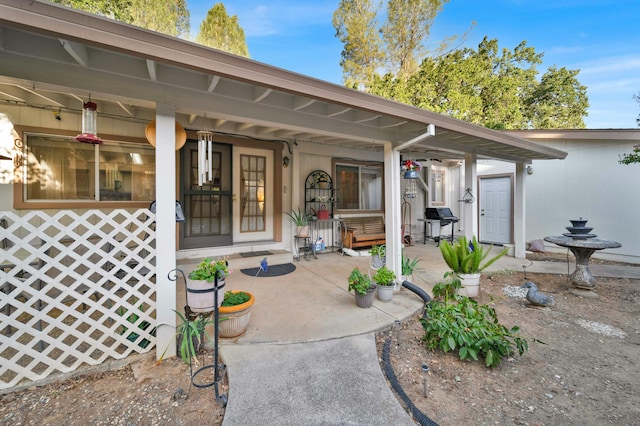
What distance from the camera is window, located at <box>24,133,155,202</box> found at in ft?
11.3

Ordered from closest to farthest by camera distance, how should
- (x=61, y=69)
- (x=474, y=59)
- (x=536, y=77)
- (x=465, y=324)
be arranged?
(x=61, y=69) < (x=465, y=324) < (x=474, y=59) < (x=536, y=77)

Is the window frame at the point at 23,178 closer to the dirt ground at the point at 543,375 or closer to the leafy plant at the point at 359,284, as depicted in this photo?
the leafy plant at the point at 359,284

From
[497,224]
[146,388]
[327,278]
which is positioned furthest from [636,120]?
[146,388]

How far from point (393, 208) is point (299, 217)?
7.65 feet

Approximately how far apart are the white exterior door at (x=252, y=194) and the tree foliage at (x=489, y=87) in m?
8.42

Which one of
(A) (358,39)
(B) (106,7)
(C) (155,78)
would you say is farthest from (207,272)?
(A) (358,39)

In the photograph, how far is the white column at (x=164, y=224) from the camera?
2.16 metres

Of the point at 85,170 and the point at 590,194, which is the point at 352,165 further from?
A: the point at 590,194

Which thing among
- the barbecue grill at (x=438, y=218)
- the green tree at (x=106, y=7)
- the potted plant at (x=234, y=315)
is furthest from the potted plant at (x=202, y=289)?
the green tree at (x=106, y=7)

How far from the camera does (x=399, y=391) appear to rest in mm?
1857

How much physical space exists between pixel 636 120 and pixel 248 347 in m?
8.09

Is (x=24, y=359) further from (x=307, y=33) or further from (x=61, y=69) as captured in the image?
(x=307, y=33)

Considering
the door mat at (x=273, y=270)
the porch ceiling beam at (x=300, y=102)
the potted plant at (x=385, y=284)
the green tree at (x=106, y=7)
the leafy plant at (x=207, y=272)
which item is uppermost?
the green tree at (x=106, y=7)

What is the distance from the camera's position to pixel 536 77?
13.4 metres
